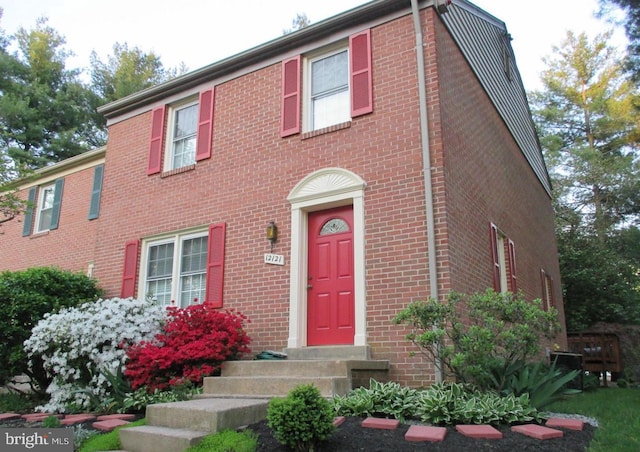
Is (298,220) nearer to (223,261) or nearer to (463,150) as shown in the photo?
(223,261)

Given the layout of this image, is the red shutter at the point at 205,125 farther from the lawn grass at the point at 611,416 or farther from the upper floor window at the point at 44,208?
the lawn grass at the point at 611,416

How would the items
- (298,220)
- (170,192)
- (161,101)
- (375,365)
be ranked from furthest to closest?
1. (161,101)
2. (170,192)
3. (298,220)
4. (375,365)

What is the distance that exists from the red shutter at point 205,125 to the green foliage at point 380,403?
199 inches

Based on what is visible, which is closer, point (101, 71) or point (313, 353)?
point (313, 353)

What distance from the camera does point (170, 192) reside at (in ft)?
27.3

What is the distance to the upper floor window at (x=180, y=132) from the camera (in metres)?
8.36

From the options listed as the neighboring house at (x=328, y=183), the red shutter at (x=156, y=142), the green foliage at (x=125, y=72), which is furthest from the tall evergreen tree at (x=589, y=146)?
the green foliage at (x=125, y=72)

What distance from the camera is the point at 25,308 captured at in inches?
272

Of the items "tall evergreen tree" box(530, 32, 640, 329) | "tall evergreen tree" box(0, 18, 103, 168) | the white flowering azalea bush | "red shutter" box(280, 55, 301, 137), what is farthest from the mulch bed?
"tall evergreen tree" box(0, 18, 103, 168)

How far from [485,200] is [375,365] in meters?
3.67

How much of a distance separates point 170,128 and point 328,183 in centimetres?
388

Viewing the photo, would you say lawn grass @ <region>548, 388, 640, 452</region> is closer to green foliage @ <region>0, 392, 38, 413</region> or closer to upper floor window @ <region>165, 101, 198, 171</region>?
green foliage @ <region>0, 392, 38, 413</region>

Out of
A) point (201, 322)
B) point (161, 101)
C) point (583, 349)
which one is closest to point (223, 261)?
point (201, 322)

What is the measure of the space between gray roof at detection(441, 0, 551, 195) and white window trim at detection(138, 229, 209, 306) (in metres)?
5.16
